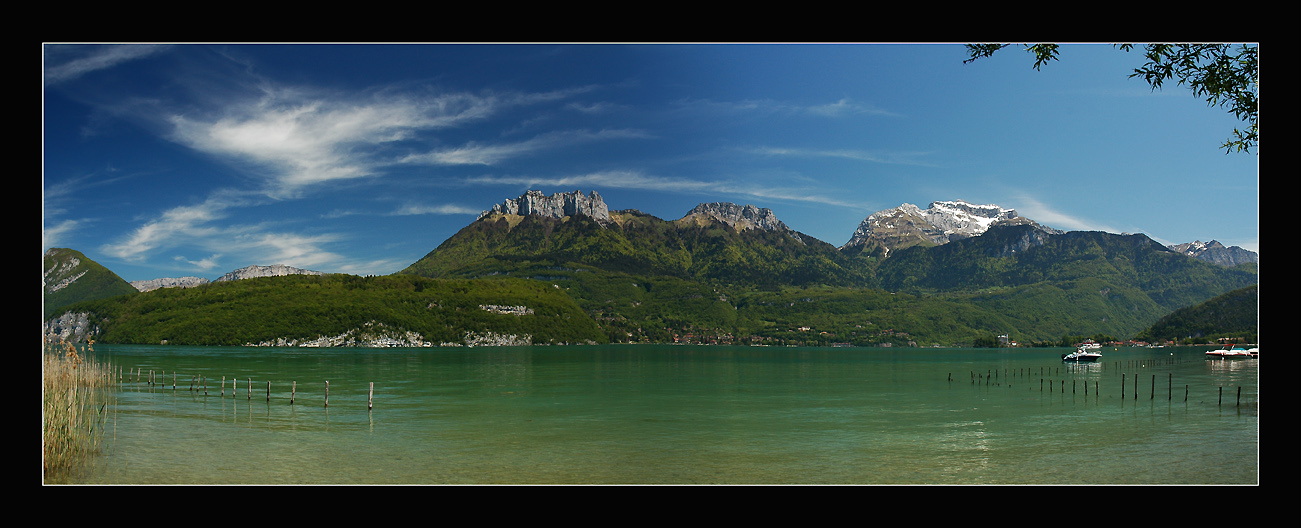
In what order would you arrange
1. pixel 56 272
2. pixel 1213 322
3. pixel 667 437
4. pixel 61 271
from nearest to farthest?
pixel 56 272
pixel 667 437
pixel 61 271
pixel 1213 322

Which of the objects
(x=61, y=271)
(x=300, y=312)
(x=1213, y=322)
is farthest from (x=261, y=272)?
→ (x=1213, y=322)

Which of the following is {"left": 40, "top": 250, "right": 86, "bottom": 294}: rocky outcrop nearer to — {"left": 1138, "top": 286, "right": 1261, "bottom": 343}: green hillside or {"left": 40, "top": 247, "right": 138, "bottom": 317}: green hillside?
{"left": 40, "top": 247, "right": 138, "bottom": 317}: green hillside

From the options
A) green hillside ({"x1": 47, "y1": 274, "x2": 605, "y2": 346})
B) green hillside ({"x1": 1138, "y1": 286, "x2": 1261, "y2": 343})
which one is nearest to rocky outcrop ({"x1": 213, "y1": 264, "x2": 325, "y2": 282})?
green hillside ({"x1": 47, "y1": 274, "x2": 605, "y2": 346})

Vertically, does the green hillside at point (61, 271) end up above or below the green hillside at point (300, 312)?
above

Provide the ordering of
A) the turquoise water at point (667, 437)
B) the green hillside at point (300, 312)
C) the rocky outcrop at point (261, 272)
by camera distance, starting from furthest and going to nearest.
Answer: the rocky outcrop at point (261, 272) < the green hillside at point (300, 312) < the turquoise water at point (667, 437)

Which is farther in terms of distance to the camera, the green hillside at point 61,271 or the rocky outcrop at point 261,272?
the rocky outcrop at point 261,272

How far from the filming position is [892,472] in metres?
17.8

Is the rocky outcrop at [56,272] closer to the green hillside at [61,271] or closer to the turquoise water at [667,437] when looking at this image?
the green hillside at [61,271]

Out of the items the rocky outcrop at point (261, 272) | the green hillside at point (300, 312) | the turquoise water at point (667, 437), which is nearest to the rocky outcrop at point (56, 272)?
the turquoise water at point (667, 437)

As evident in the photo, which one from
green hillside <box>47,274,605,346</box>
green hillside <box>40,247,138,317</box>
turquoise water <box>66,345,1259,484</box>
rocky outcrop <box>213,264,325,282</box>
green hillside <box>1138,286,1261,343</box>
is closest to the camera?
green hillside <box>40,247,138,317</box>

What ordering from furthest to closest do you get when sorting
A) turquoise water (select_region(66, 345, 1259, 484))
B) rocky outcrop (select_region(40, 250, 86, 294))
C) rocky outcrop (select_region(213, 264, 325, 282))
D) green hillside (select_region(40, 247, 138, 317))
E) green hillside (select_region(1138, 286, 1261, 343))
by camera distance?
rocky outcrop (select_region(213, 264, 325, 282)), green hillside (select_region(1138, 286, 1261, 343)), turquoise water (select_region(66, 345, 1259, 484)), green hillside (select_region(40, 247, 138, 317)), rocky outcrop (select_region(40, 250, 86, 294))

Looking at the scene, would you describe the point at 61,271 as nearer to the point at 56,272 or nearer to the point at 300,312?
the point at 56,272
